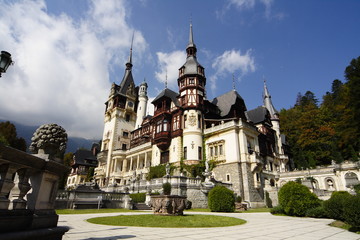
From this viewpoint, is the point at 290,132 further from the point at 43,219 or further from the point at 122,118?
the point at 43,219

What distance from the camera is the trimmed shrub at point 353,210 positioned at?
25.7ft

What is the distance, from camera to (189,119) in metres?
36.0

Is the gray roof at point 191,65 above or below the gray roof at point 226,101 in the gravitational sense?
above

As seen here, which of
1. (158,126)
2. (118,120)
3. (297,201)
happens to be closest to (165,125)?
(158,126)

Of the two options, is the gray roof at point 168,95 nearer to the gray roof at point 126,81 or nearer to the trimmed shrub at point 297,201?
the gray roof at point 126,81

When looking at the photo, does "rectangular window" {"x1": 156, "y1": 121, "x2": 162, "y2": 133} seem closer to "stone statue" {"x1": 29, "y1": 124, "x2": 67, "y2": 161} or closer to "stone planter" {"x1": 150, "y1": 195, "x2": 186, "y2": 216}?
"stone planter" {"x1": 150, "y1": 195, "x2": 186, "y2": 216}

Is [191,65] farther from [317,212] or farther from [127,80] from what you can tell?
[317,212]

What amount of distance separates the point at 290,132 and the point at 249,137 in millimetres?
30098

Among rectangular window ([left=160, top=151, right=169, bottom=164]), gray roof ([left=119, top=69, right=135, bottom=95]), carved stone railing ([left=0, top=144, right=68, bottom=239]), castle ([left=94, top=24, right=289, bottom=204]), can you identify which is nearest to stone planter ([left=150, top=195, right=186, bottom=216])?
carved stone railing ([left=0, top=144, right=68, bottom=239])

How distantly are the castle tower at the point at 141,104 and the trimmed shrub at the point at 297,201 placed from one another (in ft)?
152

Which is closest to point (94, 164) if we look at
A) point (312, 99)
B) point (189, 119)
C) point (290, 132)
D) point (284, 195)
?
point (189, 119)

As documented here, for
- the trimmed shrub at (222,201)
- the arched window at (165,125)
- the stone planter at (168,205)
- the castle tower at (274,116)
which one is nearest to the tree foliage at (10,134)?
the arched window at (165,125)

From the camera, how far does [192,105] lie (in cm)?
3644

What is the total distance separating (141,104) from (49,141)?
186 feet
